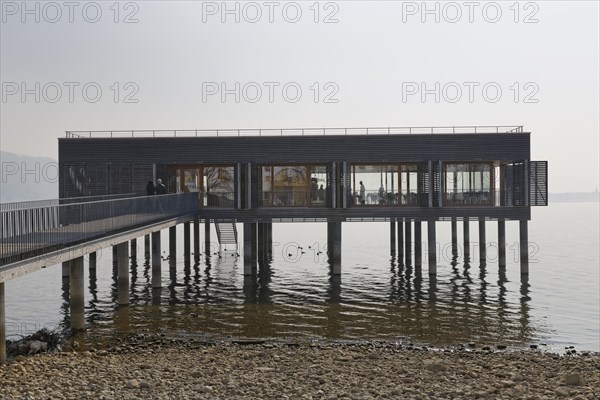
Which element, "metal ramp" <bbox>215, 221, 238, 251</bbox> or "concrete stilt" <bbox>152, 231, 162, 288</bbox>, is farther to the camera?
"metal ramp" <bbox>215, 221, 238, 251</bbox>

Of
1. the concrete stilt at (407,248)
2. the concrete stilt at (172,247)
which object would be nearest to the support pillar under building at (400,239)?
the concrete stilt at (407,248)

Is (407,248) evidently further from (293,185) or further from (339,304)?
(339,304)

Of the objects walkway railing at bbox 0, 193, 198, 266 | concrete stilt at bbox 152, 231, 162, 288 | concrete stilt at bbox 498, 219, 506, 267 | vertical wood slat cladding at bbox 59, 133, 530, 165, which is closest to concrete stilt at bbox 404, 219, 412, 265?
concrete stilt at bbox 498, 219, 506, 267

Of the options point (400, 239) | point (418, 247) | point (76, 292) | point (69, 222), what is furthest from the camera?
point (400, 239)

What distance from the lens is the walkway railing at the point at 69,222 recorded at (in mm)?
16609

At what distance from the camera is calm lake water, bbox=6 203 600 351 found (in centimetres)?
2300

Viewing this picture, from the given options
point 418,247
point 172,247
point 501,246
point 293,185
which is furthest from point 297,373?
point 172,247

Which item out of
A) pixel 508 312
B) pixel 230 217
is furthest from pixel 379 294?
pixel 230 217

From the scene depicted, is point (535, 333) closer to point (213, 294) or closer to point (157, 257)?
point (213, 294)

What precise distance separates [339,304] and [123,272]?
8.31 meters

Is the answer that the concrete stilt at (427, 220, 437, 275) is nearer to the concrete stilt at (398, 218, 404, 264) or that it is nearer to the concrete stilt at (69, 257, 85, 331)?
the concrete stilt at (398, 218, 404, 264)

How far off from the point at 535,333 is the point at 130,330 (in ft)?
42.5

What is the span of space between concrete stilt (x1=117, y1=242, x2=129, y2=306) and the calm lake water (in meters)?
0.56

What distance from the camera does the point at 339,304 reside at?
91.9ft
